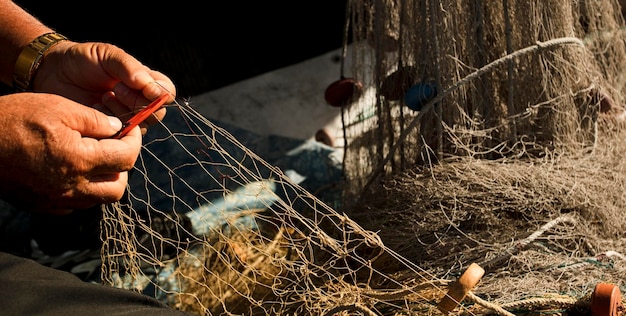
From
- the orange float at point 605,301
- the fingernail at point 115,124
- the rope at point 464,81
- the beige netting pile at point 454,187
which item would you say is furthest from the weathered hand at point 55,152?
the orange float at point 605,301

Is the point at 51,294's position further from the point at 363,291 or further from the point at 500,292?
the point at 500,292

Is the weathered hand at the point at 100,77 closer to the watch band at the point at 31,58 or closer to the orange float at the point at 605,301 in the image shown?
the watch band at the point at 31,58

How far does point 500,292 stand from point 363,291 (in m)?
0.30

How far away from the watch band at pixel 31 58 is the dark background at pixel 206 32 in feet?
6.40

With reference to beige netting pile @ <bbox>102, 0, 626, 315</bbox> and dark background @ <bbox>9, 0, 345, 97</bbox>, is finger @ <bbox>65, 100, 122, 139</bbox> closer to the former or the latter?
beige netting pile @ <bbox>102, 0, 626, 315</bbox>

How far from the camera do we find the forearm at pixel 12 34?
61.7 inches

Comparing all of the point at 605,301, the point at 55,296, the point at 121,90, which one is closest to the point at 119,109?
the point at 121,90

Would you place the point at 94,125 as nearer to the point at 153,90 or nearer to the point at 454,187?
the point at 153,90

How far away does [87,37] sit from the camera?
3.57 m

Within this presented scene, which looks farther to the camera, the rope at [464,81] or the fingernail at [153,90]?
the rope at [464,81]

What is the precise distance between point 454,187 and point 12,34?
1.09 m

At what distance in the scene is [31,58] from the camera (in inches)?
60.9

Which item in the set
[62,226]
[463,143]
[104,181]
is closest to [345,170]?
[463,143]

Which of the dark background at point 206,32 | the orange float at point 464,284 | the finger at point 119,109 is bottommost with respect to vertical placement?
the orange float at point 464,284
